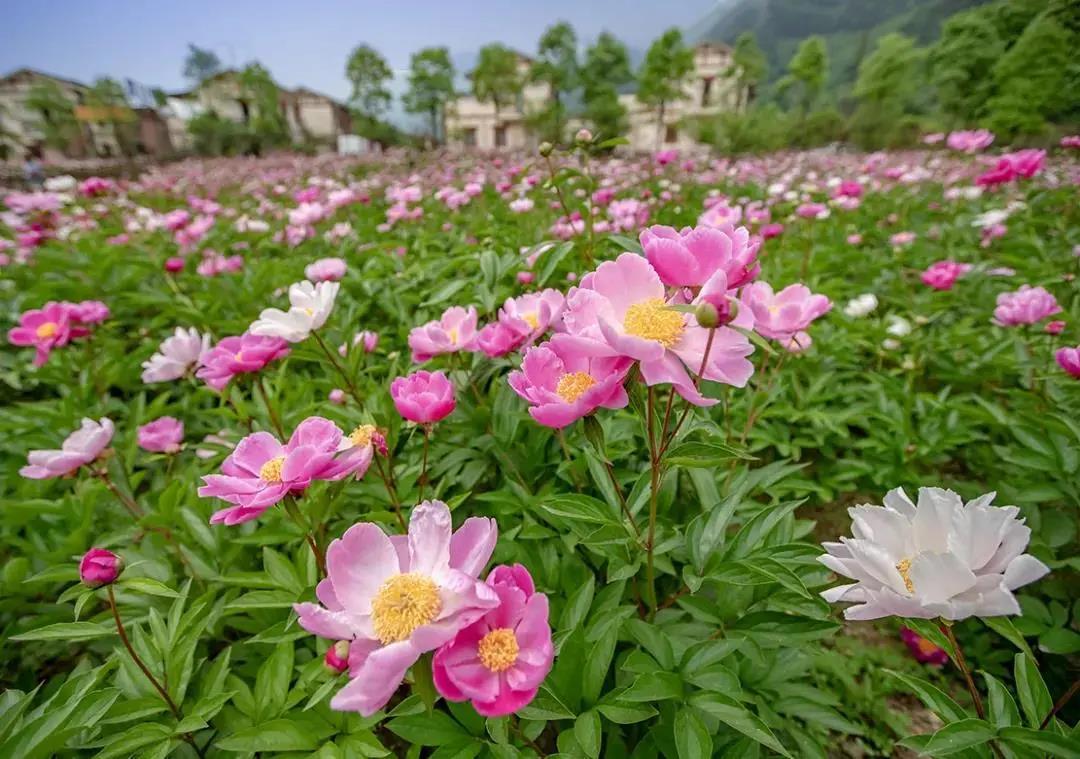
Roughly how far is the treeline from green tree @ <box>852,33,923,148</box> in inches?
1.6

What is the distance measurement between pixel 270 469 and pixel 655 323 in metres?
0.61

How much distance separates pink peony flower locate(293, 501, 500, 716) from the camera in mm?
501

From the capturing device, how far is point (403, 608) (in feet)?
1.87

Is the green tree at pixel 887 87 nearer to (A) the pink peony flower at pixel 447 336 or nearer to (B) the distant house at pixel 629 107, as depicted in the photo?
(B) the distant house at pixel 629 107

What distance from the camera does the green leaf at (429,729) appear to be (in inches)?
30.2

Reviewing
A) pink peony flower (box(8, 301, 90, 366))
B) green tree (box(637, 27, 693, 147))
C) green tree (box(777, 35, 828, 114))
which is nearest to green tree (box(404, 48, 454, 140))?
green tree (box(637, 27, 693, 147))

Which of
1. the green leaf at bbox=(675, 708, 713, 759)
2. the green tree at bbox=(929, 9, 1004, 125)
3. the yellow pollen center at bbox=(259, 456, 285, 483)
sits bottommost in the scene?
the green leaf at bbox=(675, 708, 713, 759)

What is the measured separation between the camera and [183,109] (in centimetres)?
3247

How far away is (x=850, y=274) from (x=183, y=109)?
41.4m

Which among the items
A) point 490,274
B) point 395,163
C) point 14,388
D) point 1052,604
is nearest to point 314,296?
point 490,274

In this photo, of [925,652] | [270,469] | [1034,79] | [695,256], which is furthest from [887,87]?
[270,469]

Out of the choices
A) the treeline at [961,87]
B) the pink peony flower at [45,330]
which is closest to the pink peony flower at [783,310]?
the pink peony flower at [45,330]

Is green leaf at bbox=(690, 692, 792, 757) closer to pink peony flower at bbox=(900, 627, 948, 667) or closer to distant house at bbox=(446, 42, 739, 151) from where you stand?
pink peony flower at bbox=(900, 627, 948, 667)

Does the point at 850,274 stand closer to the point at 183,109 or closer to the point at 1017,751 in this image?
the point at 1017,751
